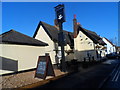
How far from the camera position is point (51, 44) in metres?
19.5

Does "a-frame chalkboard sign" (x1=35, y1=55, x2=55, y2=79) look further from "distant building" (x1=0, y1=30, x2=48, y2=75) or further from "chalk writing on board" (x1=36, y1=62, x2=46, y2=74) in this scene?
"distant building" (x1=0, y1=30, x2=48, y2=75)

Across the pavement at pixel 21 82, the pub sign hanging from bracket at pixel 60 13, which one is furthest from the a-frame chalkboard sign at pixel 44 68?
the pub sign hanging from bracket at pixel 60 13

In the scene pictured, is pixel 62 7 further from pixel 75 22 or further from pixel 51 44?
pixel 75 22

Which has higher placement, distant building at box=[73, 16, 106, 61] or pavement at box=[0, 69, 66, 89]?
distant building at box=[73, 16, 106, 61]

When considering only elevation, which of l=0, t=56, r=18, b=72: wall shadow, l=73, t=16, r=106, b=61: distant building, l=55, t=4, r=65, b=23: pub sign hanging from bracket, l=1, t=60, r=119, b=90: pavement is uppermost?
l=55, t=4, r=65, b=23: pub sign hanging from bracket

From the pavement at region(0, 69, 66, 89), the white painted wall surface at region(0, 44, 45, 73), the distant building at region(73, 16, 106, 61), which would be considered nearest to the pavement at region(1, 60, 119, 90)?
the pavement at region(0, 69, 66, 89)

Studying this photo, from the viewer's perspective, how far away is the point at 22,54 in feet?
45.8

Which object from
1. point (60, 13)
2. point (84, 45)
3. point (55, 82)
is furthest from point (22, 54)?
point (84, 45)

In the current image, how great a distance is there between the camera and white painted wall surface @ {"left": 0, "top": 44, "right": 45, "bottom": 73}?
1239 centimetres

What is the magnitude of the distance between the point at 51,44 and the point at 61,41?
20.5 ft

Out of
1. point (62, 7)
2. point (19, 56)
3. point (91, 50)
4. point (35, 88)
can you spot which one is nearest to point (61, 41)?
point (62, 7)

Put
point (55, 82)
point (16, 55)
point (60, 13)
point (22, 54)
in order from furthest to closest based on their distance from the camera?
point (22, 54), point (60, 13), point (16, 55), point (55, 82)

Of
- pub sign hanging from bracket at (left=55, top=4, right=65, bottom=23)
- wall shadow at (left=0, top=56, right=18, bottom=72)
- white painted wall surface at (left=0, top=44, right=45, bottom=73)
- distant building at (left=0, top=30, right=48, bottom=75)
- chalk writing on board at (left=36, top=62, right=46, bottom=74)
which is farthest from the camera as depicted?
pub sign hanging from bracket at (left=55, top=4, right=65, bottom=23)

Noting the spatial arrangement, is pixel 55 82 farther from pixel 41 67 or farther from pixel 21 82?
pixel 21 82
